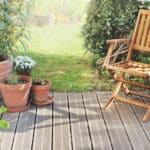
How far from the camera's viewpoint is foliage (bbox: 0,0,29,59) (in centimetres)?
309

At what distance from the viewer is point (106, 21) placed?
159 inches

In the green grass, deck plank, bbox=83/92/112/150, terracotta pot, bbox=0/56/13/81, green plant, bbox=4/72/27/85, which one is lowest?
the green grass

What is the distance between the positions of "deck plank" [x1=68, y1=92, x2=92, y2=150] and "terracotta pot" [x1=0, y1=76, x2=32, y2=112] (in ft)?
1.56

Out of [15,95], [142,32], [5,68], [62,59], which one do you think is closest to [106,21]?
[142,32]

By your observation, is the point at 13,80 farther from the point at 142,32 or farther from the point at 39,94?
the point at 142,32

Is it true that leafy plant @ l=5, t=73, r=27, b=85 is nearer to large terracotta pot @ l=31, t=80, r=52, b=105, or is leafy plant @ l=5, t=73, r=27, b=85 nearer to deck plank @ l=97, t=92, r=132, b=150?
large terracotta pot @ l=31, t=80, r=52, b=105

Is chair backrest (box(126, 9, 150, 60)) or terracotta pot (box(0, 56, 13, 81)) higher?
chair backrest (box(126, 9, 150, 60))

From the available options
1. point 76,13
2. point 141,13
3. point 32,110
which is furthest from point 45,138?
point 76,13

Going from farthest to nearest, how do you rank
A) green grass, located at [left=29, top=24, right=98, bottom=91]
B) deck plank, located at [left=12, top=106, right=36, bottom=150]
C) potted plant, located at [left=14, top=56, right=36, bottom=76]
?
green grass, located at [left=29, top=24, right=98, bottom=91] < potted plant, located at [left=14, top=56, right=36, bottom=76] < deck plank, located at [left=12, top=106, right=36, bottom=150]

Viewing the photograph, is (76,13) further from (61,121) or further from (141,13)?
(61,121)

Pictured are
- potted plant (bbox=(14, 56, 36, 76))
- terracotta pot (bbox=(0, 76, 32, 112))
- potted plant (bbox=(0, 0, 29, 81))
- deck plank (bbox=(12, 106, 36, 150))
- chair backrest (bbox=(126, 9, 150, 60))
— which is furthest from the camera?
chair backrest (bbox=(126, 9, 150, 60))

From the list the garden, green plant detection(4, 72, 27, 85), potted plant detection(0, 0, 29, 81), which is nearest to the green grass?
the garden

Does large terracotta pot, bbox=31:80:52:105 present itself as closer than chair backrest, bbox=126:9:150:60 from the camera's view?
Yes

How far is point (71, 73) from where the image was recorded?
4.27 metres
